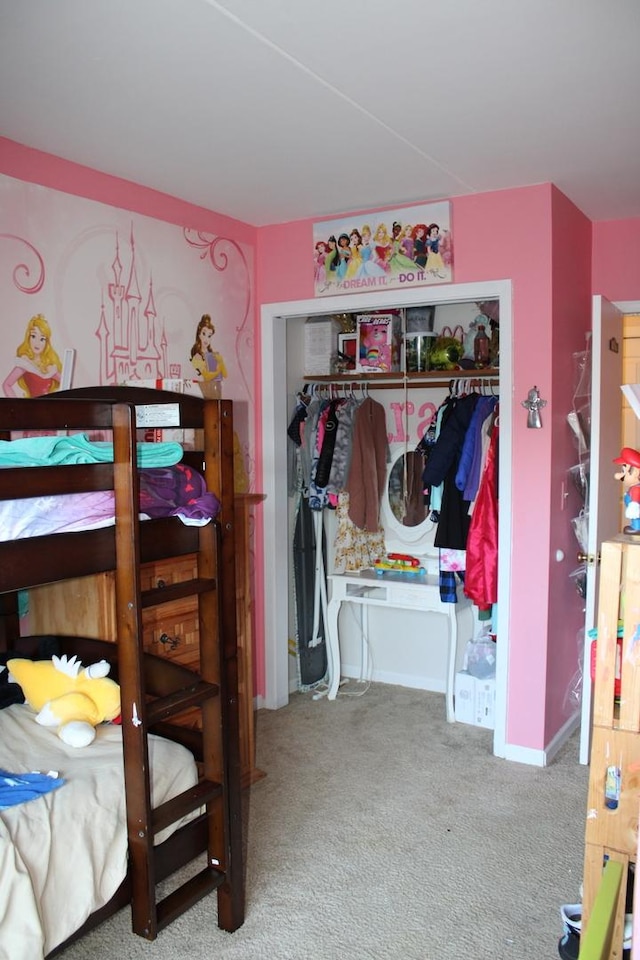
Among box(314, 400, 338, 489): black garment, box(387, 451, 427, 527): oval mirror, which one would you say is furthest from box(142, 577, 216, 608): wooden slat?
box(387, 451, 427, 527): oval mirror

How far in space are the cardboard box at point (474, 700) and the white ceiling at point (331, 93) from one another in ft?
7.51

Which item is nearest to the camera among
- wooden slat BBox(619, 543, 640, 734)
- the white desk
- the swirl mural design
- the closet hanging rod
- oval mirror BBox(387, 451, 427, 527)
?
wooden slat BBox(619, 543, 640, 734)

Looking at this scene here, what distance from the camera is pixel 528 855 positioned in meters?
2.71

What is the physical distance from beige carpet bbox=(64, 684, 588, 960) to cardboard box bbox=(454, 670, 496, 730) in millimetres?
65

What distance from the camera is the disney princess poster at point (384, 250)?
350 cm

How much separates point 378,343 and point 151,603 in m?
2.49

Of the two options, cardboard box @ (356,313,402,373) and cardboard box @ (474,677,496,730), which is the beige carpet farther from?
cardboard box @ (356,313,402,373)

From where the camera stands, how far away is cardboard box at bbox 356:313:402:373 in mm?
4141

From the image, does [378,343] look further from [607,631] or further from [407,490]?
[607,631]

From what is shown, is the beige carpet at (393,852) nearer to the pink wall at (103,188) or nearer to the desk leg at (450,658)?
the desk leg at (450,658)

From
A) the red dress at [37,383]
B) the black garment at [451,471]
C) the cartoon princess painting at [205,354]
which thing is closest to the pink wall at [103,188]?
the cartoon princess painting at [205,354]

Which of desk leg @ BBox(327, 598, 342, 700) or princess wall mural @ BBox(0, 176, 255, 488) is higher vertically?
princess wall mural @ BBox(0, 176, 255, 488)

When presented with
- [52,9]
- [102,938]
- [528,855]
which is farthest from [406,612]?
[52,9]

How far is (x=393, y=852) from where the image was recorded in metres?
2.73
